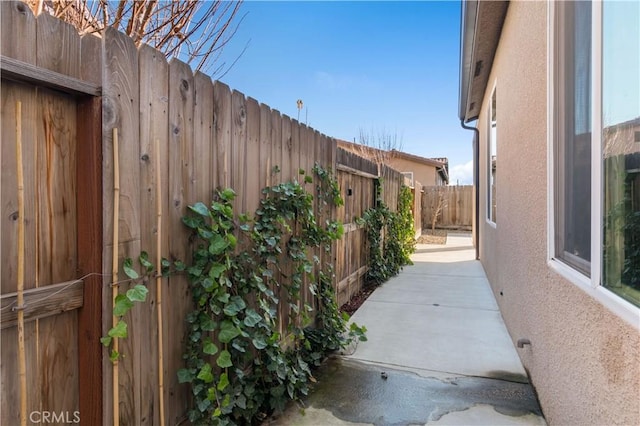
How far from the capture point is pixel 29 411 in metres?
1.23

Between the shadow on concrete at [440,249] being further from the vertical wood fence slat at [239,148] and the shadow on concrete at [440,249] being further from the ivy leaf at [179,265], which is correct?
the ivy leaf at [179,265]

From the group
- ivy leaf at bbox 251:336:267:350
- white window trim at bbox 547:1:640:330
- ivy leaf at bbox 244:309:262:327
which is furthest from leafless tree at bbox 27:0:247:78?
white window trim at bbox 547:1:640:330

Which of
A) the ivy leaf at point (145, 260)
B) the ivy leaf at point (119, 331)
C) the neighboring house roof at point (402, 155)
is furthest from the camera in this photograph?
the neighboring house roof at point (402, 155)

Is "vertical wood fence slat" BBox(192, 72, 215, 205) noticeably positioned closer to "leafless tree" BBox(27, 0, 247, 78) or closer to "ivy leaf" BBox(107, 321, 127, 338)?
"ivy leaf" BBox(107, 321, 127, 338)

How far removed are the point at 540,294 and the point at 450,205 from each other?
14516 millimetres

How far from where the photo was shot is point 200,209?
72.1 inches

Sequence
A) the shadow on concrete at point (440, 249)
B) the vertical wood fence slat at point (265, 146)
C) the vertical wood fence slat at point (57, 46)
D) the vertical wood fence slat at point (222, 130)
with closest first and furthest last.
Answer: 1. the vertical wood fence slat at point (57, 46)
2. the vertical wood fence slat at point (222, 130)
3. the vertical wood fence slat at point (265, 146)
4. the shadow on concrete at point (440, 249)

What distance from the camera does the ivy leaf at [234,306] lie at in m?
1.87

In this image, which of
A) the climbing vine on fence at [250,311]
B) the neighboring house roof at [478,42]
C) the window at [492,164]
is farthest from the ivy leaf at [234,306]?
the window at [492,164]

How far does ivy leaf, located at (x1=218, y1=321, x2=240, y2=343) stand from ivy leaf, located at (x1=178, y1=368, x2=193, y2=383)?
0.21 meters

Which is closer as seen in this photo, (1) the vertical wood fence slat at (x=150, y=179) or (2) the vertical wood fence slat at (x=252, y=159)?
(1) the vertical wood fence slat at (x=150, y=179)

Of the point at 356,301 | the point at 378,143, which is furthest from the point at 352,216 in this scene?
the point at 378,143

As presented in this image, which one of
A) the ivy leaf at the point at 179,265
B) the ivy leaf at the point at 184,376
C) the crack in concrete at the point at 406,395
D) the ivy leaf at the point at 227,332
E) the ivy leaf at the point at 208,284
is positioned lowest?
the crack in concrete at the point at 406,395

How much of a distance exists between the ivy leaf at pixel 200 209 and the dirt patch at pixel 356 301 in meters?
3.01
